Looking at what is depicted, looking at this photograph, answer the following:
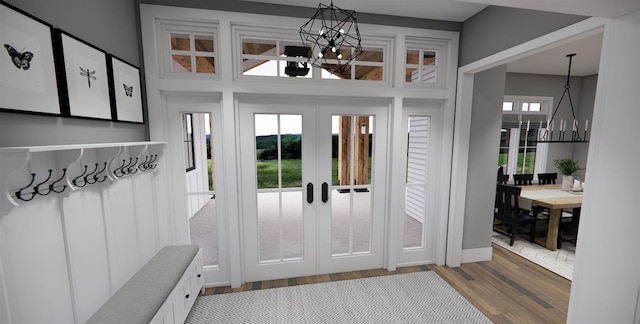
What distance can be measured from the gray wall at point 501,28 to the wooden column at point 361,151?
128cm

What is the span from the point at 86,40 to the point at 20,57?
0.56 m

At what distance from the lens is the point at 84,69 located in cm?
153

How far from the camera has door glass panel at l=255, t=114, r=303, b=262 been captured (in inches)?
102

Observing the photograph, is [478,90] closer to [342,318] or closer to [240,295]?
[342,318]

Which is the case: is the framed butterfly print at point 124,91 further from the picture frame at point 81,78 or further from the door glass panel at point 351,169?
the door glass panel at point 351,169

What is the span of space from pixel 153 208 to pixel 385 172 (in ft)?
7.87

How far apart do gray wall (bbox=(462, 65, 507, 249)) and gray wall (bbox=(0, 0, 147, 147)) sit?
3.48 metres

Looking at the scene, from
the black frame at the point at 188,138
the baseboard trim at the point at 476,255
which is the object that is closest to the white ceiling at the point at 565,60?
the baseboard trim at the point at 476,255

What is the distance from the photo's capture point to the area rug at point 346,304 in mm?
2203

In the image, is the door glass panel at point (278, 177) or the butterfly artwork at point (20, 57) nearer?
the butterfly artwork at point (20, 57)

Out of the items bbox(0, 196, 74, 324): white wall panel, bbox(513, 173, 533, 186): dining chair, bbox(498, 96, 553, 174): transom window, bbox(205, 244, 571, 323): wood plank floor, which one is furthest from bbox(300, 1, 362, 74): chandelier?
bbox(498, 96, 553, 174): transom window

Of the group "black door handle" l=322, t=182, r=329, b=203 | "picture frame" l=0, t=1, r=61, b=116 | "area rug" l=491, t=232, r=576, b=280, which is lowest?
"area rug" l=491, t=232, r=576, b=280

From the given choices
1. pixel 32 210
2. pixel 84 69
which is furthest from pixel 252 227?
pixel 84 69

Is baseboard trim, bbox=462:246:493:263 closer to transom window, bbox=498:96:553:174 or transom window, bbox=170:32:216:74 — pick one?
transom window, bbox=498:96:553:174
